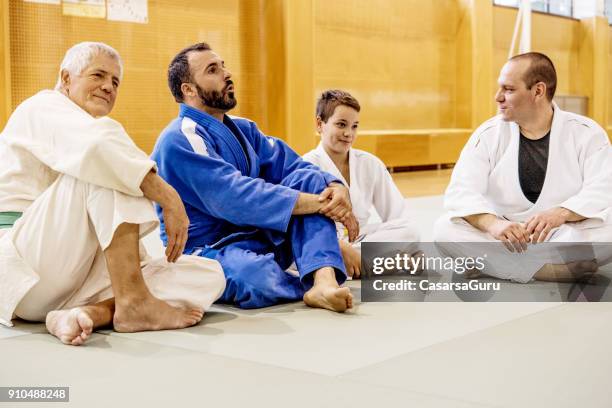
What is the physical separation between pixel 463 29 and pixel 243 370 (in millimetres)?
12361

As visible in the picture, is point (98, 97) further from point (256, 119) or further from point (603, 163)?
point (256, 119)

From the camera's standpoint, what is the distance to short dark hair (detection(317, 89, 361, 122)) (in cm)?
430

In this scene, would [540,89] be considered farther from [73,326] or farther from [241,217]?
[73,326]

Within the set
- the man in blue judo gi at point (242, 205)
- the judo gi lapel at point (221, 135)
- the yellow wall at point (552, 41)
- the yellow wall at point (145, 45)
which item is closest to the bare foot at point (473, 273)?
the man in blue judo gi at point (242, 205)

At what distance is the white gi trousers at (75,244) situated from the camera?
2.71 metres

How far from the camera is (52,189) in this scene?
109 inches

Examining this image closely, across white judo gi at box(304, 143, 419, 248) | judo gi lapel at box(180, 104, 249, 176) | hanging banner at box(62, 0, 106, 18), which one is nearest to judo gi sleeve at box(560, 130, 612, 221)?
white judo gi at box(304, 143, 419, 248)

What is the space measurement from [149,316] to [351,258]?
1.33 meters

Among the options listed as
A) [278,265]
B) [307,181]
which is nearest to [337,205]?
[307,181]

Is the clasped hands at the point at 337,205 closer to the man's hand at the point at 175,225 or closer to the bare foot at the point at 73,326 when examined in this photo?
the man's hand at the point at 175,225

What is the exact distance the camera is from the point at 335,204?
10.9ft

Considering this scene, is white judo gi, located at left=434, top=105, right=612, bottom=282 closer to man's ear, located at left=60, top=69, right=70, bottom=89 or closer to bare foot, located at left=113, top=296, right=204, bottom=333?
bare foot, located at left=113, top=296, right=204, bottom=333

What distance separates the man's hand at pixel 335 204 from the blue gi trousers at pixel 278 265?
5 centimetres

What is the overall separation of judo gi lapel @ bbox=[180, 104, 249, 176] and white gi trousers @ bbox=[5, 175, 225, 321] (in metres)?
0.71
